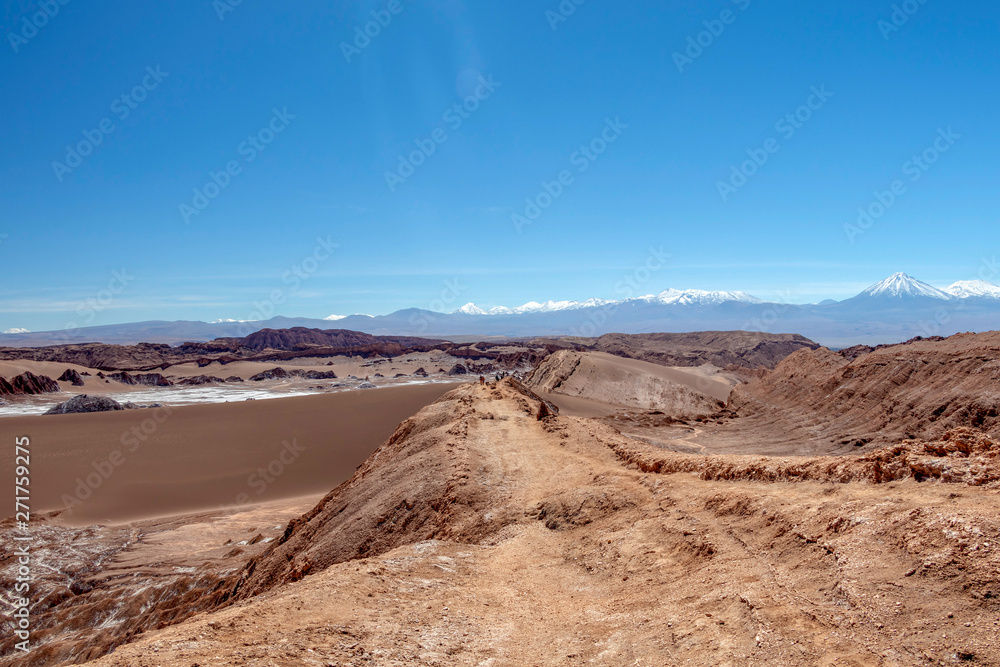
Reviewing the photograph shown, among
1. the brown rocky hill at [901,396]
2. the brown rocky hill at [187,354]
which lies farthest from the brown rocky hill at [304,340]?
the brown rocky hill at [901,396]

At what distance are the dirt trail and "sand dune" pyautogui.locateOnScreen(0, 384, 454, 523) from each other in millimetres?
9563

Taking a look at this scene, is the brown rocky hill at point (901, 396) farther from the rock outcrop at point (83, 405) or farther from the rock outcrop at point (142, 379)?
the rock outcrop at point (142, 379)

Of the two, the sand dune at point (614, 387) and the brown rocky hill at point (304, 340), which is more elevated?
the brown rocky hill at point (304, 340)

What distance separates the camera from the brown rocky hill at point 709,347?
207 feet

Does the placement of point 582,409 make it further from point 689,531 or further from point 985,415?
point 689,531

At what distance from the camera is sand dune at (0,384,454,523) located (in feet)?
43.6

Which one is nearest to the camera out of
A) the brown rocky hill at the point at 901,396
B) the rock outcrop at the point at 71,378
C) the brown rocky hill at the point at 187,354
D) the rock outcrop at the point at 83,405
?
the brown rocky hill at the point at 901,396

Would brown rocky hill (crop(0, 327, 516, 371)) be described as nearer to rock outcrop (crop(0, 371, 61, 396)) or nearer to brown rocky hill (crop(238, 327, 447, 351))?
brown rocky hill (crop(238, 327, 447, 351))

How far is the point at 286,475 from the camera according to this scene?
50.8 feet

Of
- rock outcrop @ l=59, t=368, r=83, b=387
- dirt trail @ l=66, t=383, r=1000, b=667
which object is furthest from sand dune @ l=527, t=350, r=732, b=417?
rock outcrop @ l=59, t=368, r=83, b=387

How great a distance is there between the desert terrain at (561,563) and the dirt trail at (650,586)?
2 centimetres

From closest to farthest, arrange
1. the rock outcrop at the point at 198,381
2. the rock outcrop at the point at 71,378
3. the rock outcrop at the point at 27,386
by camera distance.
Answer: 1. the rock outcrop at the point at 27,386
2. the rock outcrop at the point at 71,378
3. the rock outcrop at the point at 198,381

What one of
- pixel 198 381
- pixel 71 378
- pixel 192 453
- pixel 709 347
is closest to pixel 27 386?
pixel 71 378

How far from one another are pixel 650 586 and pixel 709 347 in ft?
258
